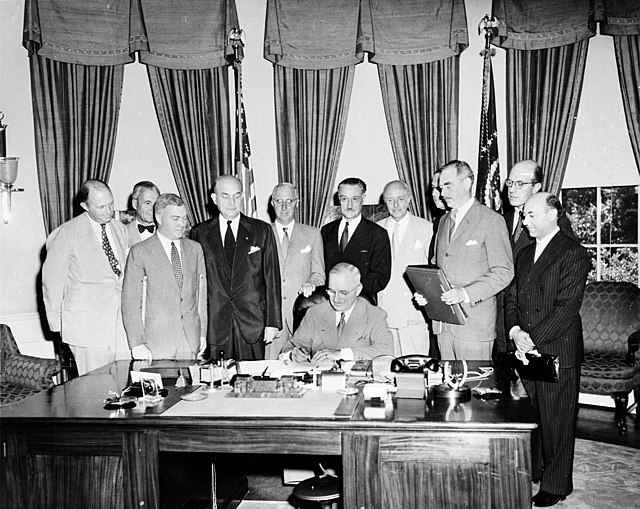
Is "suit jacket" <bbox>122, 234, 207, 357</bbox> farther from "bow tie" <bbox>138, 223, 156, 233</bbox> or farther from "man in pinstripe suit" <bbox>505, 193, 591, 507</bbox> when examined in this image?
"man in pinstripe suit" <bbox>505, 193, 591, 507</bbox>

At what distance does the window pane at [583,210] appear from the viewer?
6.46 meters

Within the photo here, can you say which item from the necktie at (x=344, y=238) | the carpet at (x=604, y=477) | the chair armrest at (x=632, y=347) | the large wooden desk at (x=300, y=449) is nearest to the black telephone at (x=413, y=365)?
the large wooden desk at (x=300, y=449)

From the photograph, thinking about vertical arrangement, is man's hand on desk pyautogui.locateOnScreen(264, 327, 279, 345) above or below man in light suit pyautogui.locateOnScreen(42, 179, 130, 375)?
below

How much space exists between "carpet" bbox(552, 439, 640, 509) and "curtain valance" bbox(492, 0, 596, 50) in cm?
387

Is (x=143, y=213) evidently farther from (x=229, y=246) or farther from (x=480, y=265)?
(x=480, y=265)

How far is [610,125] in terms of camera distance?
6332mm

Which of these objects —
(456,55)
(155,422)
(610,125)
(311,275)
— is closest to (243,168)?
(311,275)

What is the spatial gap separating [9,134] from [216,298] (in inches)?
151

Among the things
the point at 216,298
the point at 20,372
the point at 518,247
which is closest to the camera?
the point at 518,247

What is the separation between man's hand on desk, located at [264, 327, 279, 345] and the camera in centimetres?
466

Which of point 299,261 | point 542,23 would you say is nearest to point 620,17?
point 542,23

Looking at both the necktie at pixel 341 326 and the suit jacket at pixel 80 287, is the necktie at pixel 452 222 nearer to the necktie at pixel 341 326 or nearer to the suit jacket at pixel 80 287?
the necktie at pixel 341 326

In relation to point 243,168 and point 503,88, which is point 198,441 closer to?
point 243,168

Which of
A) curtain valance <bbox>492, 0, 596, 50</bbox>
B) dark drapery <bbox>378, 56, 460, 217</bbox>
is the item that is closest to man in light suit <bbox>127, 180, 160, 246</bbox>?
dark drapery <bbox>378, 56, 460, 217</bbox>
